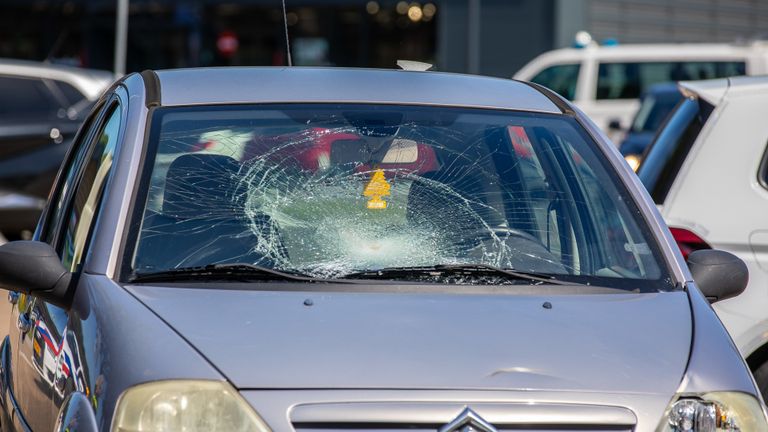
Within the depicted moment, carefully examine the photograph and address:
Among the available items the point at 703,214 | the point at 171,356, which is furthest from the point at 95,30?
the point at 171,356

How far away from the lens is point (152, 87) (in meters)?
4.23

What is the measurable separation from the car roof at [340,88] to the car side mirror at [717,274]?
0.67 meters

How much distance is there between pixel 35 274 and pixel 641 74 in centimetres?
1607

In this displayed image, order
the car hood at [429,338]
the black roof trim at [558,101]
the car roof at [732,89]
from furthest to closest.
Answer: the car roof at [732,89] < the black roof trim at [558,101] < the car hood at [429,338]

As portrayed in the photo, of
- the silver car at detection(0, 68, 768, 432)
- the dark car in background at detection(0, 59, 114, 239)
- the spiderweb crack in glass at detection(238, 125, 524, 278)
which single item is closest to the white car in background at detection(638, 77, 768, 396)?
the silver car at detection(0, 68, 768, 432)

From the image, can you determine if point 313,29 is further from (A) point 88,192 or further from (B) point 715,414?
(B) point 715,414

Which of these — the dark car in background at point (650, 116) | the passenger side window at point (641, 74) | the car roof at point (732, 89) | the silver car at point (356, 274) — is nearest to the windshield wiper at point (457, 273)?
the silver car at point (356, 274)

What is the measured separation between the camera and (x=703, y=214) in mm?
5258

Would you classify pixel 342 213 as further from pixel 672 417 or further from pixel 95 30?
pixel 95 30

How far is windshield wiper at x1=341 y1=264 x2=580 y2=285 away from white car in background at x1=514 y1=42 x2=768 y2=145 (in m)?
14.8

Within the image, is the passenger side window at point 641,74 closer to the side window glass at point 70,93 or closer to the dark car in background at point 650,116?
the dark car in background at point 650,116

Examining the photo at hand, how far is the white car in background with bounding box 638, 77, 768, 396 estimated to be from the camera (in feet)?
16.6

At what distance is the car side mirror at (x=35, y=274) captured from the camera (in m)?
3.54

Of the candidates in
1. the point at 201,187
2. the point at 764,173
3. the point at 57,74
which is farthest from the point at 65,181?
the point at 57,74
